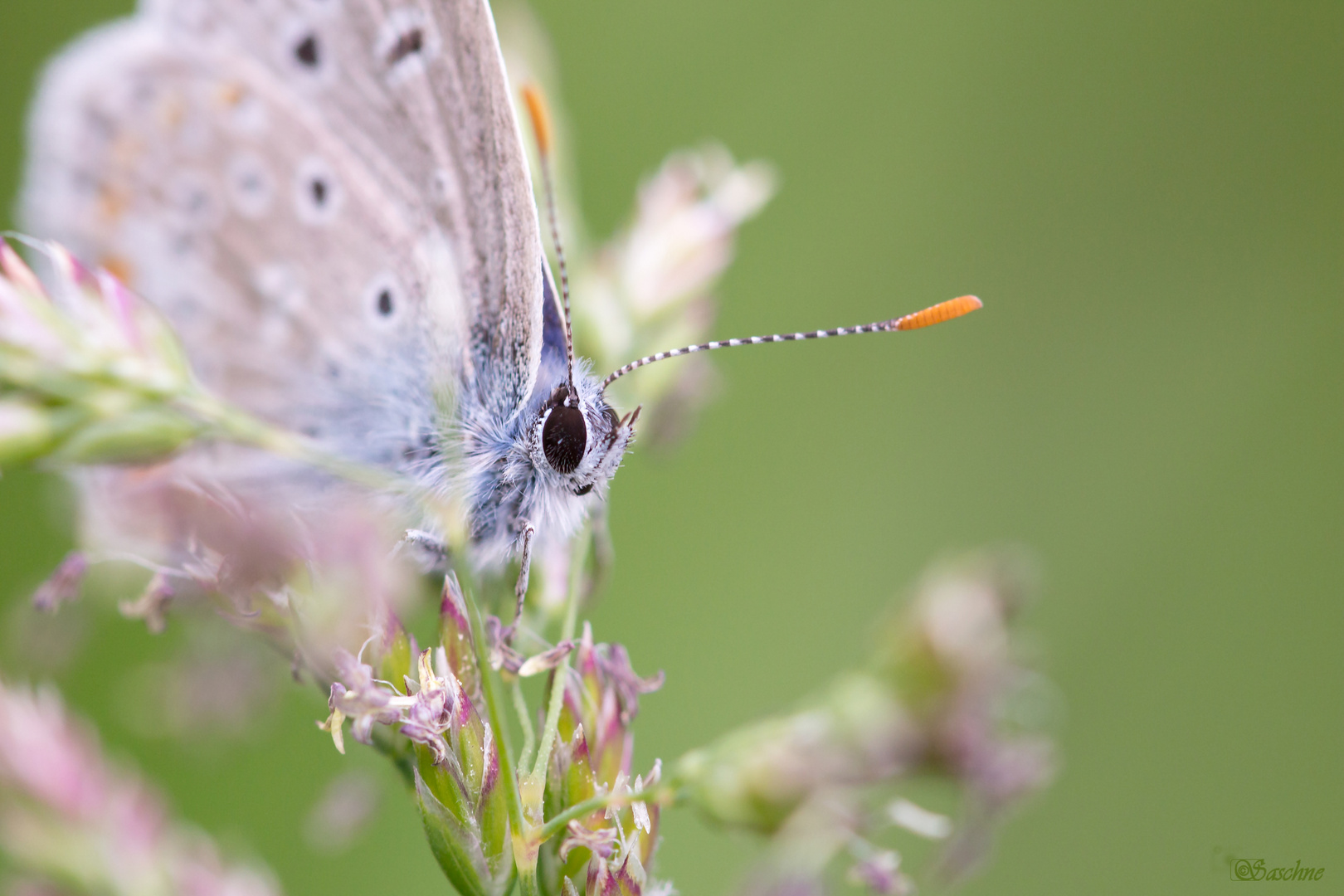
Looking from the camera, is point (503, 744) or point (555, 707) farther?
point (555, 707)

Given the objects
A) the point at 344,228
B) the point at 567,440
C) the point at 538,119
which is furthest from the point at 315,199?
the point at 567,440

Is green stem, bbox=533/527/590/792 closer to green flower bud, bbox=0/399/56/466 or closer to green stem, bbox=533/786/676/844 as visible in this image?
green stem, bbox=533/786/676/844

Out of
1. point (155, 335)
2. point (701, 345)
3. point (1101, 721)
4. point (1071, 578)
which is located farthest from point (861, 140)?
point (155, 335)

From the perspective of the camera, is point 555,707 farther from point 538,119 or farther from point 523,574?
point 538,119

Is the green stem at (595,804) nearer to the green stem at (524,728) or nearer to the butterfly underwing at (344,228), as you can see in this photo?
the green stem at (524,728)

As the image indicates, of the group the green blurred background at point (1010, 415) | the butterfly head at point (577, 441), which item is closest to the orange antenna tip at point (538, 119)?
the butterfly head at point (577, 441)

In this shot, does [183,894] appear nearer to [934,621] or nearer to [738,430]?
[934,621]
